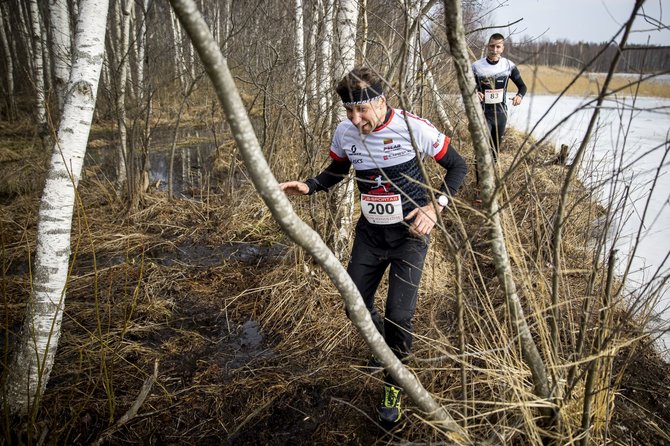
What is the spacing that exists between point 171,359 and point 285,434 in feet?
3.56

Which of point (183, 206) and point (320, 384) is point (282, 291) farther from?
point (183, 206)

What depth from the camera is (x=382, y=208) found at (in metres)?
2.14

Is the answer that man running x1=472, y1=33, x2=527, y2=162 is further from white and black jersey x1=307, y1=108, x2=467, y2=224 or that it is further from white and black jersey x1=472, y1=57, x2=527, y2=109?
white and black jersey x1=307, y1=108, x2=467, y2=224

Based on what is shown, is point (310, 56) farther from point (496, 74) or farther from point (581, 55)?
point (581, 55)

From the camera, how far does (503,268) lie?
149 cm

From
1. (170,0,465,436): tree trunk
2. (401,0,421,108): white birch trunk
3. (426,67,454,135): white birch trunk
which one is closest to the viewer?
(170,0,465,436): tree trunk

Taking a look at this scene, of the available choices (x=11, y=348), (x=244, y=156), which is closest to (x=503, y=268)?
(x=244, y=156)

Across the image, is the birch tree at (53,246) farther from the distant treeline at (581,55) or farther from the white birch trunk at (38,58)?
the white birch trunk at (38,58)

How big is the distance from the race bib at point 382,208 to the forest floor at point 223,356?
1.79 ft

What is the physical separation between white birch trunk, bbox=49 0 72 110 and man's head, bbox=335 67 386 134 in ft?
15.8

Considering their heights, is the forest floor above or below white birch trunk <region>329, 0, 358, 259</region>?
below

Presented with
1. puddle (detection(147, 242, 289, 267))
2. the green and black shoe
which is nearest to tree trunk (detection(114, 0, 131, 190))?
puddle (detection(147, 242, 289, 267))

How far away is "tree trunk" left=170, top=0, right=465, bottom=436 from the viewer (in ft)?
2.88

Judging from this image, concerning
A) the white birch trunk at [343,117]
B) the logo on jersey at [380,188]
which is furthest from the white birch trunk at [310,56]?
the logo on jersey at [380,188]
